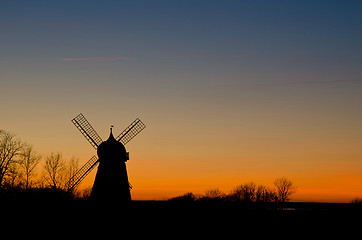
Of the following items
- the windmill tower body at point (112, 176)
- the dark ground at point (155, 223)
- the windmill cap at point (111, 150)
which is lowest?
the dark ground at point (155, 223)

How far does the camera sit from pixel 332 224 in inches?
1923

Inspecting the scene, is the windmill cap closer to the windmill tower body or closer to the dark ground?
the windmill tower body

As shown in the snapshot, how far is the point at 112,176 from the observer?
48000 millimetres

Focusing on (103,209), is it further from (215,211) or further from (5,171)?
(5,171)

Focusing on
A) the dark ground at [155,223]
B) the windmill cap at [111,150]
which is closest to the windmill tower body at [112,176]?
the windmill cap at [111,150]

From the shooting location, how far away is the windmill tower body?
47719mm

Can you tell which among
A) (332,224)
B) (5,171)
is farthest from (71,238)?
(5,171)

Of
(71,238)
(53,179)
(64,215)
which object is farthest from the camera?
(53,179)

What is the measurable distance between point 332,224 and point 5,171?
40793 mm

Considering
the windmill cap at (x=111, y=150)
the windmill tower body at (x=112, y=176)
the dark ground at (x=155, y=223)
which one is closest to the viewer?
the dark ground at (x=155, y=223)

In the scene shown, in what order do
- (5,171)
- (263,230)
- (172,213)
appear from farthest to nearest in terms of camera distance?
Result: (5,171), (172,213), (263,230)

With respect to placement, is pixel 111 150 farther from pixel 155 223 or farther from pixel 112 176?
pixel 155 223

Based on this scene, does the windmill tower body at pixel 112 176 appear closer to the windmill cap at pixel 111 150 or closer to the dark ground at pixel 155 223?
the windmill cap at pixel 111 150

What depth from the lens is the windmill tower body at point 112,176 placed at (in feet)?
157
